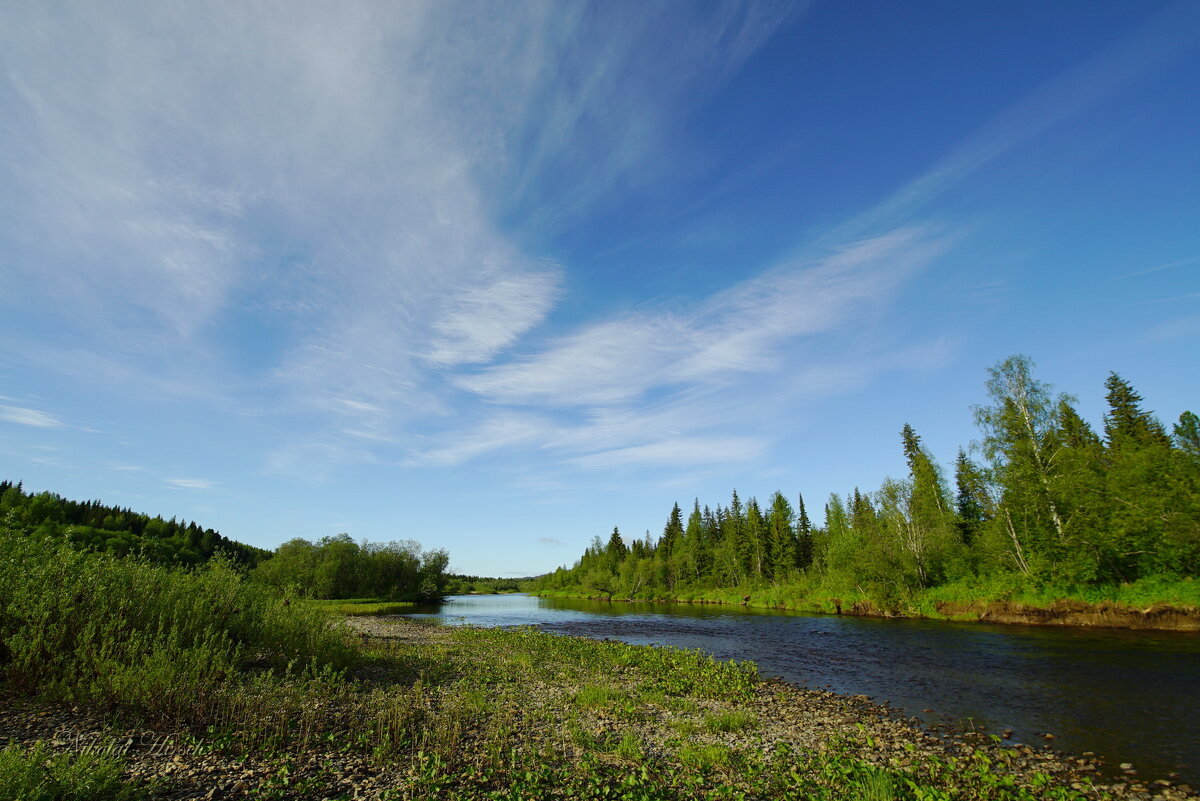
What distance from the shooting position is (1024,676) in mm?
22281

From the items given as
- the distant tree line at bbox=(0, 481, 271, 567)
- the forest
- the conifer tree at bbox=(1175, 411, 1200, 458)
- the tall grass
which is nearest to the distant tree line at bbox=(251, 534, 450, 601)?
the forest

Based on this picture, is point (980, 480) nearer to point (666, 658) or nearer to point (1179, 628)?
point (1179, 628)

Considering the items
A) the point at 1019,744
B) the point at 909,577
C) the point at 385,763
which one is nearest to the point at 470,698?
the point at 385,763

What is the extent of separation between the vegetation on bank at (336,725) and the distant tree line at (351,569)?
311 ft

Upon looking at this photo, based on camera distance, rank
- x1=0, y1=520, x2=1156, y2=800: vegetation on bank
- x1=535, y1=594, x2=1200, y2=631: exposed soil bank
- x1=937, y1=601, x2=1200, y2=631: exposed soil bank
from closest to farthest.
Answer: x1=0, y1=520, x2=1156, y2=800: vegetation on bank, x1=937, y1=601, x2=1200, y2=631: exposed soil bank, x1=535, y1=594, x2=1200, y2=631: exposed soil bank

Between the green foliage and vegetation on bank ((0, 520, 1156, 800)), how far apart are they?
0.12ft

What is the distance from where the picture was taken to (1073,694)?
19.1 meters

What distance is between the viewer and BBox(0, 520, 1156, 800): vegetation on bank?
9719mm

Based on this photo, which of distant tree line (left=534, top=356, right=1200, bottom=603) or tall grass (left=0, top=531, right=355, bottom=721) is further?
distant tree line (left=534, top=356, right=1200, bottom=603)

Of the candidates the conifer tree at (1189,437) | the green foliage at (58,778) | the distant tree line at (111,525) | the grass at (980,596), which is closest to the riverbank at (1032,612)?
the grass at (980,596)

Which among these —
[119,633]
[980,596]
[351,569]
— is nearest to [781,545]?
[980,596]

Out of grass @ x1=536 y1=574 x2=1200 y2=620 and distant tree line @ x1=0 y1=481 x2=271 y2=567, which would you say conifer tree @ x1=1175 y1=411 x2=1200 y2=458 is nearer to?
grass @ x1=536 y1=574 x2=1200 y2=620

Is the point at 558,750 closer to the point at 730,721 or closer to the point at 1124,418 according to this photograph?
the point at 730,721

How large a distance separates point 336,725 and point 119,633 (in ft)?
22.7
